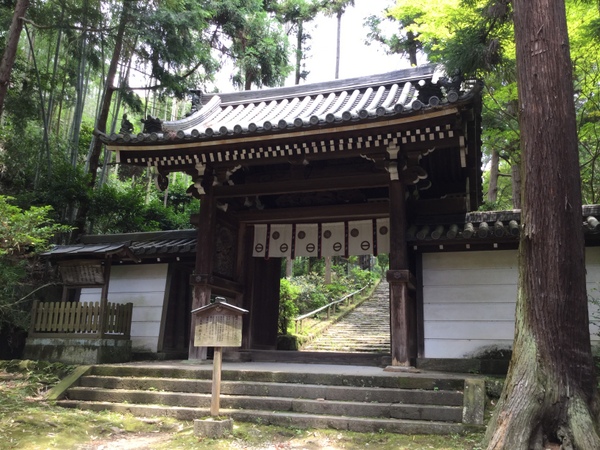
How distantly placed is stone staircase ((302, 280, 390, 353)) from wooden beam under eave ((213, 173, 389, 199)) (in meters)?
5.51

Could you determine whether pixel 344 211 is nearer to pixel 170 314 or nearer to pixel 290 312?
pixel 170 314

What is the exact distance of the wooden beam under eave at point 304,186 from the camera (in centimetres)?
777

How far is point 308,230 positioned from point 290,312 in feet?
15.5

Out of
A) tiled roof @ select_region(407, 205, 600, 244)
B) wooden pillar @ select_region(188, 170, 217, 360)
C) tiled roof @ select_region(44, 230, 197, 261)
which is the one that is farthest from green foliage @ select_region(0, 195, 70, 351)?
tiled roof @ select_region(407, 205, 600, 244)

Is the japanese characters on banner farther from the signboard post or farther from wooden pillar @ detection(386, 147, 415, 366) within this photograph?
the signboard post

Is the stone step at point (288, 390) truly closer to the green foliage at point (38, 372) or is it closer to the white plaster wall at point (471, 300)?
the green foliage at point (38, 372)

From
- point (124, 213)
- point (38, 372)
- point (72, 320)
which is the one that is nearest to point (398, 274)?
point (72, 320)

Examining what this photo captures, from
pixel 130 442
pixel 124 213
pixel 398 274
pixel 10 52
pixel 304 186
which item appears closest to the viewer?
pixel 130 442

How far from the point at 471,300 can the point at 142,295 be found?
644cm

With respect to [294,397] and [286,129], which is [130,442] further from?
[286,129]

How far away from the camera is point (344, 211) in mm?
8609

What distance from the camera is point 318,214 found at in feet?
28.8

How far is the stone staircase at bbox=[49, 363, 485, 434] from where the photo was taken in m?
5.08

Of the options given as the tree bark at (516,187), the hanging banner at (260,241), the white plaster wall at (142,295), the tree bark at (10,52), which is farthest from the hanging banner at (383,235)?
the tree bark at (516,187)
